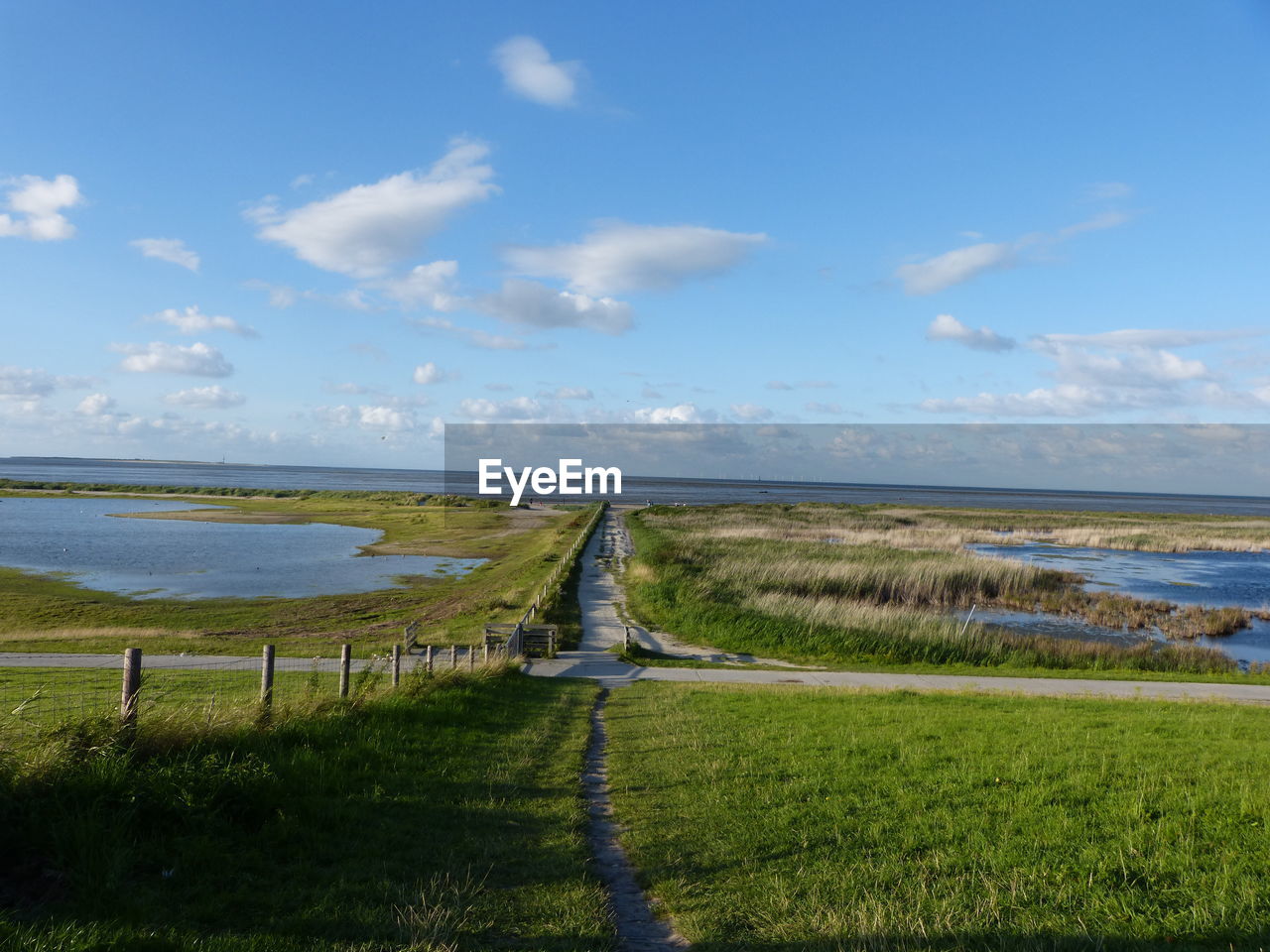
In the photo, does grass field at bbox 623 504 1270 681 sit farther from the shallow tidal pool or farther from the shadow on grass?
the shadow on grass

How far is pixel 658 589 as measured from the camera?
34.7 m

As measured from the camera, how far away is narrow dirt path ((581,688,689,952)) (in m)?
5.29

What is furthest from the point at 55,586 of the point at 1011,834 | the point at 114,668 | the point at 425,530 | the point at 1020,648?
the point at 1011,834

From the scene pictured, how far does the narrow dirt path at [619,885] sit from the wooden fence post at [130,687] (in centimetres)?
414

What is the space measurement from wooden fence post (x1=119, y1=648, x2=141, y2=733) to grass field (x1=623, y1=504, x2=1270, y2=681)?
20.9 m

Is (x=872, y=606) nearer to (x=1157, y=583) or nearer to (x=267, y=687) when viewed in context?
(x=1157, y=583)

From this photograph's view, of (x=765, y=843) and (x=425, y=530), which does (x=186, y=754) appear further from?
(x=425, y=530)

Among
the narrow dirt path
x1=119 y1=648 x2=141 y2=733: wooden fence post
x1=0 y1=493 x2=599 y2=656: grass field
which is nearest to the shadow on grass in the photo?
the narrow dirt path

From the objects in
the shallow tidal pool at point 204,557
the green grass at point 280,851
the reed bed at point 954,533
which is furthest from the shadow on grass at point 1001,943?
the reed bed at point 954,533

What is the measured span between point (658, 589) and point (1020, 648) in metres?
14.4

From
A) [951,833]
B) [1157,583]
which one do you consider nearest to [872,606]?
[1157,583]

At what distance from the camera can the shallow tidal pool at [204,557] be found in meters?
44.0

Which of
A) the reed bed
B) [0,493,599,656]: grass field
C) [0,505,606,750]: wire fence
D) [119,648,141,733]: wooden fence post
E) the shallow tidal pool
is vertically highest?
[119,648,141,733]: wooden fence post

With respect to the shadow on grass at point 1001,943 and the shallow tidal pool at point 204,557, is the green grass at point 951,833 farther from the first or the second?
the shallow tidal pool at point 204,557
